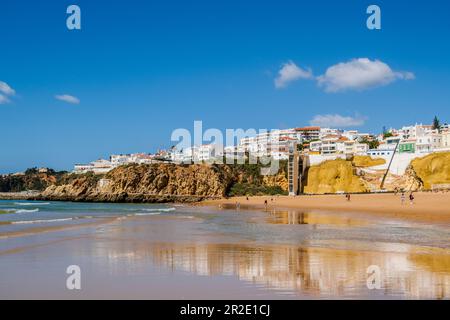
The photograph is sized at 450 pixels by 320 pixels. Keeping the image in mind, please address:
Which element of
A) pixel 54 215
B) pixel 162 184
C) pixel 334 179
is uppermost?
pixel 334 179

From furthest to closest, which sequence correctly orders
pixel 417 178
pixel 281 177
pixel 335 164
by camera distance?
pixel 281 177, pixel 335 164, pixel 417 178

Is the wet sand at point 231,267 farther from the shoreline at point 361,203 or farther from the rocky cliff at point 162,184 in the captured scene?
the rocky cliff at point 162,184

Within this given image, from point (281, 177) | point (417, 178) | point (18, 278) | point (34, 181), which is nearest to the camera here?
point (18, 278)

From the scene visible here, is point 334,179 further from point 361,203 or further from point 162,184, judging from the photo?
point 162,184

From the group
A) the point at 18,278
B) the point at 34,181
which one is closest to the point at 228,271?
the point at 18,278

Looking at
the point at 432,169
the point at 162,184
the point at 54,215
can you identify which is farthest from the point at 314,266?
the point at 162,184

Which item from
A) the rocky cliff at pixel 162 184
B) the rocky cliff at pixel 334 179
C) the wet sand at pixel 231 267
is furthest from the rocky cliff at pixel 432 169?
the wet sand at pixel 231 267

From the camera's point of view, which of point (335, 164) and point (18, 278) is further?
point (335, 164)

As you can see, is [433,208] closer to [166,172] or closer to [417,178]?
[417,178]

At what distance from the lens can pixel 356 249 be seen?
1234 centimetres

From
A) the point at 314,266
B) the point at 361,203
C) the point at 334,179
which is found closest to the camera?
the point at 314,266

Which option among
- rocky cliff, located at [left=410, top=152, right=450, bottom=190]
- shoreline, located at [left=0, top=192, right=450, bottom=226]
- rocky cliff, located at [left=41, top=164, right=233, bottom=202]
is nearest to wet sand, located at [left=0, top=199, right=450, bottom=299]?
shoreline, located at [left=0, top=192, right=450, bottom=226]

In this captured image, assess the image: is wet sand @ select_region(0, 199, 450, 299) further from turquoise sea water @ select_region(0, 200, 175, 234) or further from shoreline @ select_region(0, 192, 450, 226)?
shoreline @ select_region(0, 192, 450, 226)
